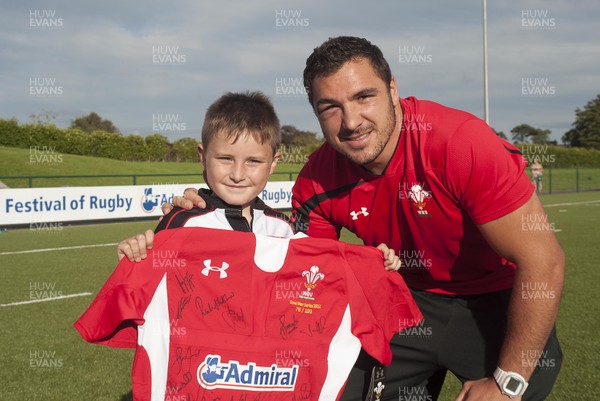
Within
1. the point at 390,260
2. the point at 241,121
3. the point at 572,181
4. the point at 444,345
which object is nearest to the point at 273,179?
the point at 572,181

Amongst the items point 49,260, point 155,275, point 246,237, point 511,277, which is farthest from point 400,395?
point 49,260

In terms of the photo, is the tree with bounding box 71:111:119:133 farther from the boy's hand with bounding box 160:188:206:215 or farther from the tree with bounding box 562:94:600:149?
the boy's hand with bounding box 160:188:206:215

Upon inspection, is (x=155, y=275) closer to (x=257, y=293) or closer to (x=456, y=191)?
(x=257, y=293)

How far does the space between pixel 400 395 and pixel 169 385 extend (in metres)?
1.43

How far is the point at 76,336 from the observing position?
5.89 metres

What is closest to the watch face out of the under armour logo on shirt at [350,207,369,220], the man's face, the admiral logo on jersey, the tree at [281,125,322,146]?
the admiral logo on jersey

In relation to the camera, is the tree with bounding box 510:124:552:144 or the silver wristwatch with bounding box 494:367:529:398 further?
the tree with bounding box 510:124:552:144

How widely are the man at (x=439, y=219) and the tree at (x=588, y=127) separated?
227 ft

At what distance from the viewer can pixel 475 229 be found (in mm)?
2928

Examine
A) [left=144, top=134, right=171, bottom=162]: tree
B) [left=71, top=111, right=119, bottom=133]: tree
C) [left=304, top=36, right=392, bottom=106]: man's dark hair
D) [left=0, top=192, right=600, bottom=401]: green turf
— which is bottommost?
[left=0, top=192, right=600, bottom=401]: green turf

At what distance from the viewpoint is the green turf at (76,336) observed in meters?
4.46

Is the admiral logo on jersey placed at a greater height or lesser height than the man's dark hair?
lesser

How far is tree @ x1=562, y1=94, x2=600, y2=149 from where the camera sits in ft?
213

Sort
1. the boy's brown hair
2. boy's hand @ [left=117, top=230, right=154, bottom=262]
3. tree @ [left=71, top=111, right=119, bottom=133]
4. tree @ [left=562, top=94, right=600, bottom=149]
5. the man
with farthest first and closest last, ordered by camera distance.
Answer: tree @ [left=71, top=111, right=119, bottom=133], tree @ [left=562, top=94, right=600, bottom=149], the boy's brown hair, the man, boy's hand @ [left=117, top=230, right=154, bottom=262]
